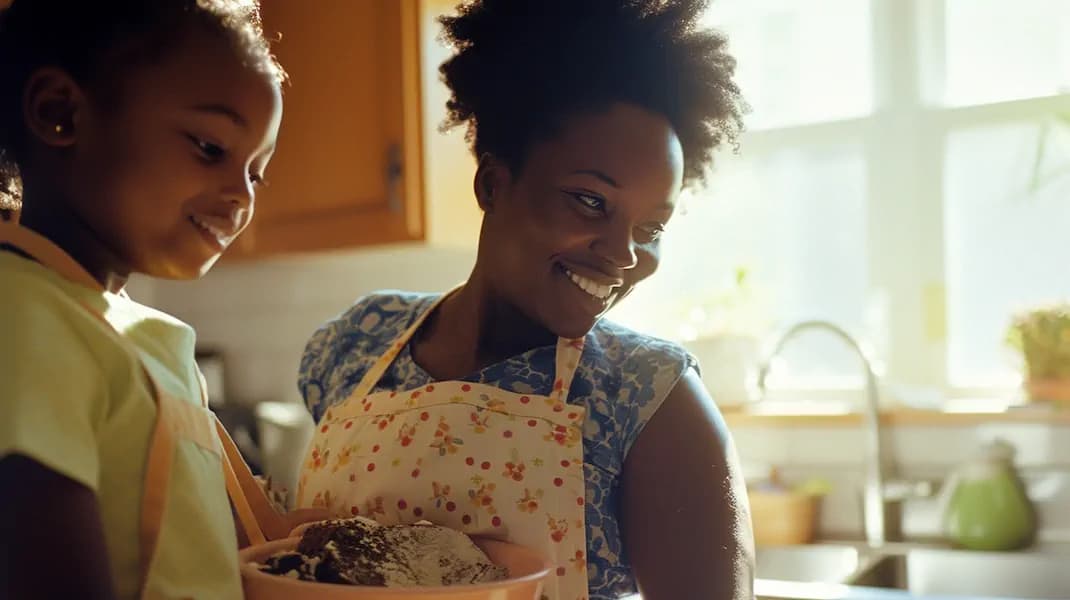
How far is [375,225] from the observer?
2127mm

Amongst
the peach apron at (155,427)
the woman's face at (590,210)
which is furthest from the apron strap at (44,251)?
the woman's face at (590,210)

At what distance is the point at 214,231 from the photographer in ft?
2.27

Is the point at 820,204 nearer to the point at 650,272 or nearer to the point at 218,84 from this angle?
the point at 650,272

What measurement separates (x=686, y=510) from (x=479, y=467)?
17 cm

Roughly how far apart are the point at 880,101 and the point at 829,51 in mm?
158

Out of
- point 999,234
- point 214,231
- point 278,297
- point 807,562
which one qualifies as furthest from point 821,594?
point 278,297

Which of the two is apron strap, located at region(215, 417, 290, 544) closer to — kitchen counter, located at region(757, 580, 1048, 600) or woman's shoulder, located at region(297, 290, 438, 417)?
woman's shoulder, located at region(297, 290, 438, 417)

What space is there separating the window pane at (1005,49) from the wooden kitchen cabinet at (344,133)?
1.05 m

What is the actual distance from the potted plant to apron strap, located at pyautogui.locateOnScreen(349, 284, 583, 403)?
1.16 metres

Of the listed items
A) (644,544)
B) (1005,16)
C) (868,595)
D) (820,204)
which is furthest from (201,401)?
(1005,16)

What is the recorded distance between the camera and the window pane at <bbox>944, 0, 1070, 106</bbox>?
6.42 ft

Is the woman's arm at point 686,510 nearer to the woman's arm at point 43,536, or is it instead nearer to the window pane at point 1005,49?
the woman's arm at point 43,536

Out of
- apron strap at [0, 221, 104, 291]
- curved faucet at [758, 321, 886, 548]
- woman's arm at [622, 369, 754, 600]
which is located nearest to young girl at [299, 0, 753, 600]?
woman's arm at [622, 369, 754, 600]

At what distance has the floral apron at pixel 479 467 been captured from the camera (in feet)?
2.68
